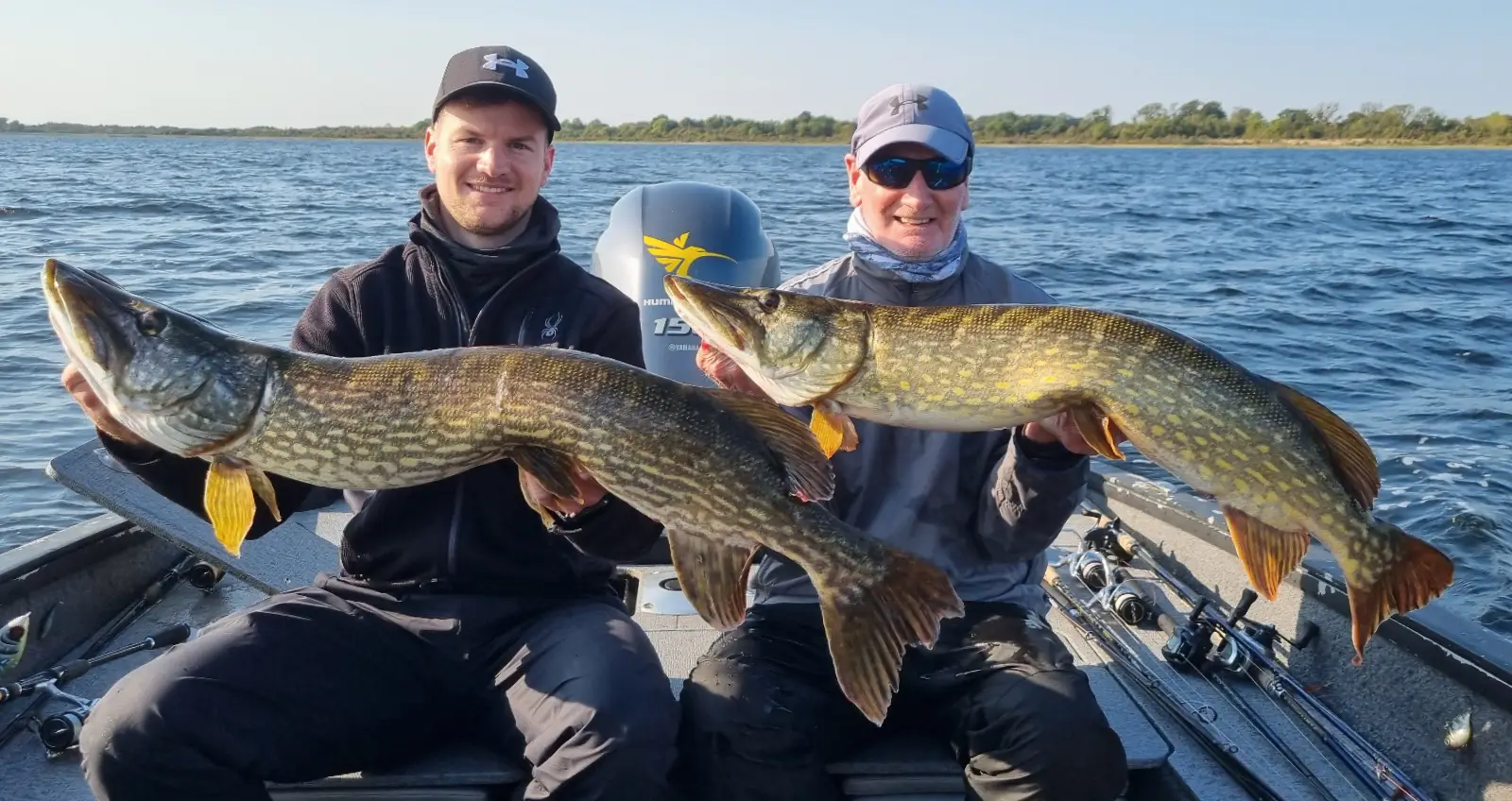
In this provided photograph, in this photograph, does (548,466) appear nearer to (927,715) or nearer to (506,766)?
(506,766)

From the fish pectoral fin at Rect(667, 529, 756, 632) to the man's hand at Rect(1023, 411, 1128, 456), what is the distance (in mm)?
744

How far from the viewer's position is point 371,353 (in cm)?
280

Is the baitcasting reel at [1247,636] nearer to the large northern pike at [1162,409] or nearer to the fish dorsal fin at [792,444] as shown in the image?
→ the large northern pike at [1162,409]

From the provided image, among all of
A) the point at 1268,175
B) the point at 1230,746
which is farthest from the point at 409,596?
the point at 1268,175

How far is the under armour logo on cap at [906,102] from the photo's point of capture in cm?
300

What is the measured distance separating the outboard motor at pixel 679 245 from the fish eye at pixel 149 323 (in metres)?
2.30

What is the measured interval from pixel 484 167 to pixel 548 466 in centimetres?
97

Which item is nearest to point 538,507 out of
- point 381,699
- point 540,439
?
point 540,439

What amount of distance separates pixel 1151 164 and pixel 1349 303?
38.3m

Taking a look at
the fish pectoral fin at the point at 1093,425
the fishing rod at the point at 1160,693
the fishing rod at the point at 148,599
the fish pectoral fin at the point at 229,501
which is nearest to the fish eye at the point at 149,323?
the fish pectoral fin at the point at 229,501

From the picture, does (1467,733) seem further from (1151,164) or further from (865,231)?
(1151,164)

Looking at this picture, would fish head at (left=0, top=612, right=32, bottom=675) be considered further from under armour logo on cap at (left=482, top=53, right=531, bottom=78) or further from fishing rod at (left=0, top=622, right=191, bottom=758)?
under armour logo on cap at (left=482, top=53, right=531, bottom=78)

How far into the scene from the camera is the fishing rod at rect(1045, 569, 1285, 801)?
2.79 metres

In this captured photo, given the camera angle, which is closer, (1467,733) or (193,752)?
(193,752)
